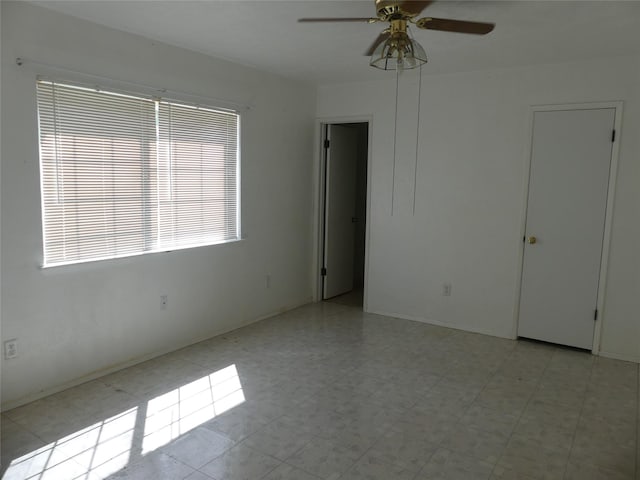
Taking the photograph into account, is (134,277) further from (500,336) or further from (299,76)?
(500,336)

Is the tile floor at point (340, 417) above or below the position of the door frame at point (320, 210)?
below

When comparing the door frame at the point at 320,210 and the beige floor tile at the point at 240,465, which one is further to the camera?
the door frame at the point at 320,210

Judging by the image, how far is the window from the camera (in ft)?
9.81

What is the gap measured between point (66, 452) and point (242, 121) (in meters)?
2.96

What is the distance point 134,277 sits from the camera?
11.5 ft

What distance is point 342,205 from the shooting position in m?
5.71

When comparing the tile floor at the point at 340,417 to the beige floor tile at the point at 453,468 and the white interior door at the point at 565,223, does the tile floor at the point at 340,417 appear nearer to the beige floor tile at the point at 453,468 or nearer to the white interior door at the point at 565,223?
the beige floor tile at the point at 453,468

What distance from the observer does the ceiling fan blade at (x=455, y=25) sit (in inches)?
91.7

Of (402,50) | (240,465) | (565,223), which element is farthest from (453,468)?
(565,223)

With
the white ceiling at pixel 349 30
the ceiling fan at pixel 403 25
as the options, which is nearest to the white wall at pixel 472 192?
the white ceiling at pixel 349 30

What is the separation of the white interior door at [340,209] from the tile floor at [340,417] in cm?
165

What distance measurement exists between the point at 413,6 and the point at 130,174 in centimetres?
229

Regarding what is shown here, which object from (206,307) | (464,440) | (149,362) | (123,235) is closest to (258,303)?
(206,307)

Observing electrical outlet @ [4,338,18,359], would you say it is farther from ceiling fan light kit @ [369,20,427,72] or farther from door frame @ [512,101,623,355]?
door frame @ [512,101,623,355]
